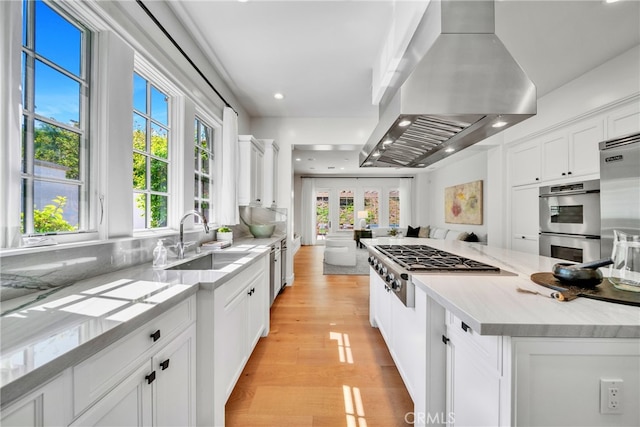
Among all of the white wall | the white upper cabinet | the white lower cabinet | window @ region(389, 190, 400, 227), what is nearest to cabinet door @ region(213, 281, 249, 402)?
the white lower cabinet

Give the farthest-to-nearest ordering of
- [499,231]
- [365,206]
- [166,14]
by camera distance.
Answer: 1. [365,206]
2. [499,231]
3. [166,14]

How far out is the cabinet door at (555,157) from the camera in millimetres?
3057

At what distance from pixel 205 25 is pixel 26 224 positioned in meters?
2.00

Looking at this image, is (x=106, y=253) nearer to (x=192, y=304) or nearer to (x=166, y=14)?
(x=192, y=304)

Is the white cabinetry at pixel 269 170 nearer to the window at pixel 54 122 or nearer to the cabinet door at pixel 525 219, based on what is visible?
the window at pixel 54 122

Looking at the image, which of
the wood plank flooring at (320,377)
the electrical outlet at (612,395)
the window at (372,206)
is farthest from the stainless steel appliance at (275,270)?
the window at (372,206)

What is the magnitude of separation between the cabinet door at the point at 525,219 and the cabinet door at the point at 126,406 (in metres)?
4.25

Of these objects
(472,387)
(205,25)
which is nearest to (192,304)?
(472,387)

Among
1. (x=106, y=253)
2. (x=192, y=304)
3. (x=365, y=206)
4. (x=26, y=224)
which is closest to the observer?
(x=26, y=224)

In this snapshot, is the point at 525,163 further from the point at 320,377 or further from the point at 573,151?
the point at 320,377

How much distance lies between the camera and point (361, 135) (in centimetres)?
432

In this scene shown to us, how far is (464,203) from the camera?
6.50 m

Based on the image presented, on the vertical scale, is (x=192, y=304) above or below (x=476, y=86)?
below

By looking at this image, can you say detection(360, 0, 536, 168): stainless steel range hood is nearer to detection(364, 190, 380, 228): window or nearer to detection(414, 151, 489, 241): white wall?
detection(414, 151, 489, 241): white wall
